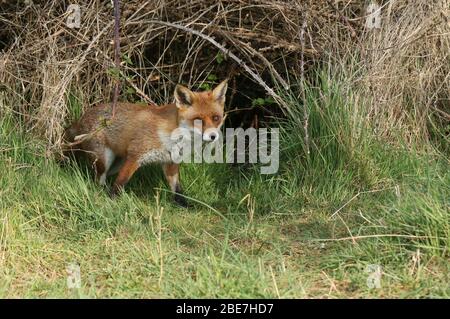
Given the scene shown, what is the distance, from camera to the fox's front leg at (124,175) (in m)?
5.93

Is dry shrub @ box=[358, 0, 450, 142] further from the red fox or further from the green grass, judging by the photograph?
the red fox

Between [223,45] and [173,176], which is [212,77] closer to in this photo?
[223,45]

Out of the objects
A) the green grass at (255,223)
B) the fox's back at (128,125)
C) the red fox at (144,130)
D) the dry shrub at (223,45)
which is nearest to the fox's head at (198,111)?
the red fox at (144,130)

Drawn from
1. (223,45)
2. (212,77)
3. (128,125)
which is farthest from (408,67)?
(128,125)

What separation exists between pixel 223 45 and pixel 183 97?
84 cm

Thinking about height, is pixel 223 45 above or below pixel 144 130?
above

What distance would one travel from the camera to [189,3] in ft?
21.7

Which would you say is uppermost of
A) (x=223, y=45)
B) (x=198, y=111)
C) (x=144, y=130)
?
(x=223, y=45)

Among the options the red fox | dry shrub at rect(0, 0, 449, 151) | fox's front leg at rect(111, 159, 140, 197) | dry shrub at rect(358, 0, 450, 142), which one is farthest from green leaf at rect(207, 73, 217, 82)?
dry shrub at rect(358, 0, 450, 142)

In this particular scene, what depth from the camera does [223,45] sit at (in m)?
6.55

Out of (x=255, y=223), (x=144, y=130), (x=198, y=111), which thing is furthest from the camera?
(x=144, y=130)

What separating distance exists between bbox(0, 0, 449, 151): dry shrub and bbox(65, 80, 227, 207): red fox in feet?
0.99

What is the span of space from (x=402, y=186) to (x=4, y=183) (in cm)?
300

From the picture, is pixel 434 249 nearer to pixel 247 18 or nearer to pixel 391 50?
pixel 391 50
